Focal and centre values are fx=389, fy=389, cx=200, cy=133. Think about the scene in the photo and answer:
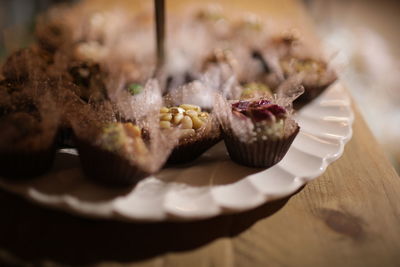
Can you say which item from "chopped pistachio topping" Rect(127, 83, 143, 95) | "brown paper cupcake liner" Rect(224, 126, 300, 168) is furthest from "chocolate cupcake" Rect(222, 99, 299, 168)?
"chopped pistachio topping" Rect(127, 83, 143, 95)

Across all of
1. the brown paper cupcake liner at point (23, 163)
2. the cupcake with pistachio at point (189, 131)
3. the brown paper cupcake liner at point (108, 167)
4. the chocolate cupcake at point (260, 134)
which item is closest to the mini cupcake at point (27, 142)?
the brown paper cupcake liner at point (23, 163)

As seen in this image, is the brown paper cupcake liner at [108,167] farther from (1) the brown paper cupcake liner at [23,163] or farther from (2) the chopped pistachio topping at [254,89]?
(2) the chopped pistachio topping at [254,89]

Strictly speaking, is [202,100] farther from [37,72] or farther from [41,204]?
[41,204]

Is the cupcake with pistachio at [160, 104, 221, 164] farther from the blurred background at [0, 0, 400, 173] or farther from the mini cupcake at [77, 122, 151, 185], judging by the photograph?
the blurred background at [0, 0, 400, 173]

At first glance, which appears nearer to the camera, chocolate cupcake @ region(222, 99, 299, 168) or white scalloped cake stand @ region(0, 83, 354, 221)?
white scalloped cake stand @ region(0, 83, 354, 221)

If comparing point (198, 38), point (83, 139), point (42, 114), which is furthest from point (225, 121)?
point (198, 38)

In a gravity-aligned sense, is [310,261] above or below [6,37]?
below

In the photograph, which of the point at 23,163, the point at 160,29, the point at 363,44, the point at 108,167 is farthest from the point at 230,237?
A: the point at 363,44
